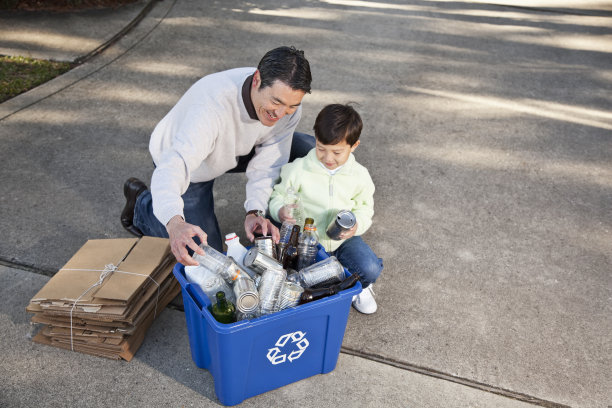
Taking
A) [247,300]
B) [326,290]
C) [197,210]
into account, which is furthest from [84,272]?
[326,290]

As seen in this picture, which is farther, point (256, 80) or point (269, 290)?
point (256, 80)

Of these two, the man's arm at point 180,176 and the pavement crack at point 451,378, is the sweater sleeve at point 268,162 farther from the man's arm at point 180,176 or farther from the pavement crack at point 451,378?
the pavement crack at point 451,378

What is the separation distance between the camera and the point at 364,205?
2764mm

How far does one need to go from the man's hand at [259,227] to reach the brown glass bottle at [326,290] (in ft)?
1.19

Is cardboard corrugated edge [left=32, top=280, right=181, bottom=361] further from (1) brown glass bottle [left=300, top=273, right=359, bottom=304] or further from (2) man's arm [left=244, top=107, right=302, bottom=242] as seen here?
(1) brown glass bottle [left=300, top=273, right=359, bottom=304]

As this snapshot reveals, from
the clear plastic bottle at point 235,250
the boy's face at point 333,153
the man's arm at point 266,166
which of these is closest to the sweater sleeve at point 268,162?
the man's arm at point 266,166

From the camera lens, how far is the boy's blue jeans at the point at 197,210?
2855 mm

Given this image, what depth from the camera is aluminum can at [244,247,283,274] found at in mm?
2184

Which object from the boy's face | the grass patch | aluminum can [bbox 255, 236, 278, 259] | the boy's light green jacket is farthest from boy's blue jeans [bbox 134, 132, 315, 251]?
the grass patch

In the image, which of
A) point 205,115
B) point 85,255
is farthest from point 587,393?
point 85,255

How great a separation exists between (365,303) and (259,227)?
743mm

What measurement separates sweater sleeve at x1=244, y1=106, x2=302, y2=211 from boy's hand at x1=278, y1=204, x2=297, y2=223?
0.43 ft

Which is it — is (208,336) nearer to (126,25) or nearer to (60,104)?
(60,104)

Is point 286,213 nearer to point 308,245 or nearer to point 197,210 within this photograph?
point 308,245
